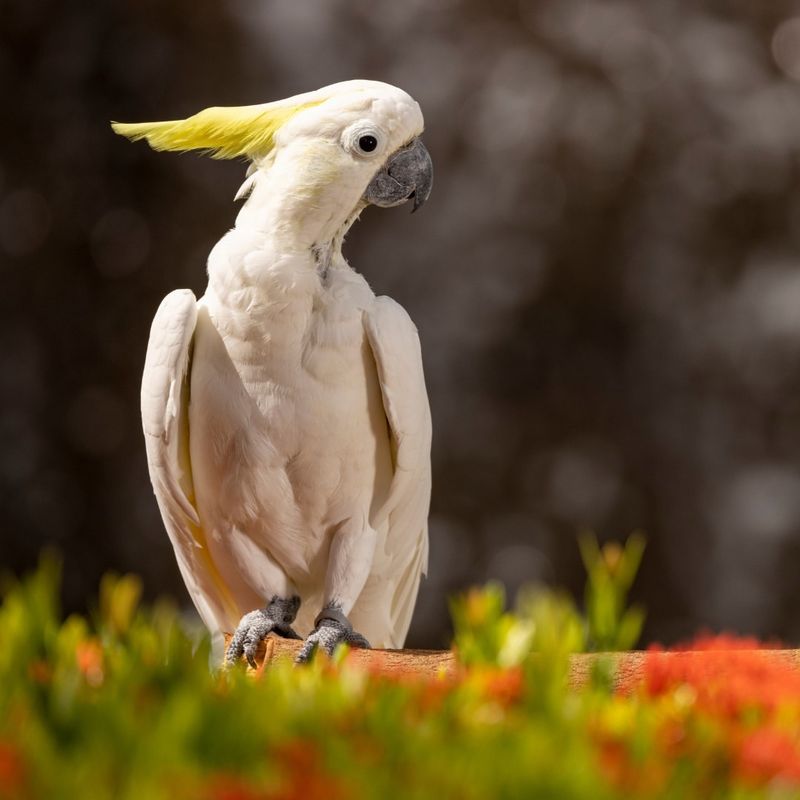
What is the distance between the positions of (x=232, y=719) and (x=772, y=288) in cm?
372

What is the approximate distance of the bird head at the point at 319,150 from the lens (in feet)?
6.04

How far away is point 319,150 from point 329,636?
78 centimetres

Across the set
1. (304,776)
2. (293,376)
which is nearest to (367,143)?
(293,376)

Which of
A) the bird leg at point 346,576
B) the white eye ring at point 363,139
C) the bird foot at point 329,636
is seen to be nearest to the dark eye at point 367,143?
the white eye ring at point 363,139

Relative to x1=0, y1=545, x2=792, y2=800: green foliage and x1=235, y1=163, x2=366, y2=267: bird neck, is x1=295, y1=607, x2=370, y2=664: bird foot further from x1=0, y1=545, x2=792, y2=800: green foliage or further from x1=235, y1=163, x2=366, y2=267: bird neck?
x1=235, y1=163, x2=366, y2=267: bird neck

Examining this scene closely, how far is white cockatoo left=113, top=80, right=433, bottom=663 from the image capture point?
1.85 m

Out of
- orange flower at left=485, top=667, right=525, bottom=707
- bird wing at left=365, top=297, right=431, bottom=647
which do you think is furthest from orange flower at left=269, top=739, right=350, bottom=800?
bird wing at left=365, top=297, right=431, bottom=647

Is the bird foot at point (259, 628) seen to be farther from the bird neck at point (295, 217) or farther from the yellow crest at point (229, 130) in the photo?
the yellow crest at point (229, 130)

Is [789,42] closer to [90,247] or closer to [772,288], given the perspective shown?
[772,288]

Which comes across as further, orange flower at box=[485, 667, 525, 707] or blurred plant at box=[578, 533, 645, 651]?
blurred plant at box=[578, 533, 645, 651]

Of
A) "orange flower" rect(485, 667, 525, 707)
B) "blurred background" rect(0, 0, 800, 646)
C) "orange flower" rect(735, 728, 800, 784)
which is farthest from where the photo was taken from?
"blurred background" rect(0, 0, 800, 646)

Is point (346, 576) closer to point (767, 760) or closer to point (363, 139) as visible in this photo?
point (363, 139)

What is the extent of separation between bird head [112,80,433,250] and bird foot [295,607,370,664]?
620mm

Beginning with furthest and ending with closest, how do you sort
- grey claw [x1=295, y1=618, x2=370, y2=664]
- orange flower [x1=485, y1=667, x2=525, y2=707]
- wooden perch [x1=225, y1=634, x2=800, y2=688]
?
1. grey claw [x1=295, y1=618, x2=370, y2=664]
2. wooden perch [x1=225, y1=634, x2=800, y2=688]
3. orange flower [x1=485, y1=667, x2=525, y2=707]
